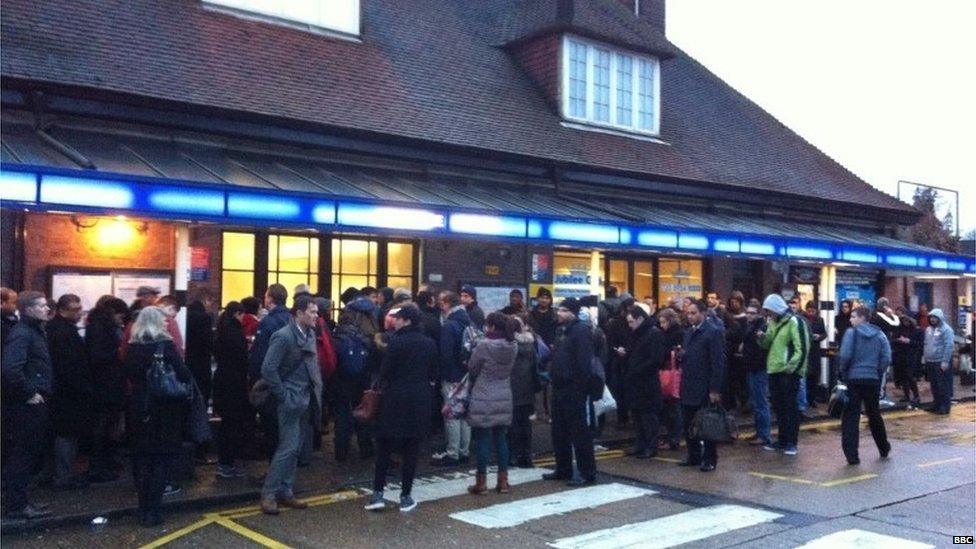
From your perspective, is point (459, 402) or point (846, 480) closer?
point (459, 402)

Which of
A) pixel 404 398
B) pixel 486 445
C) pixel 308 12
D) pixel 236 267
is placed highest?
pixel 308 12

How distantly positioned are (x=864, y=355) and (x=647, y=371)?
2.47m

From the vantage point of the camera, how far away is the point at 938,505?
835 centimetres

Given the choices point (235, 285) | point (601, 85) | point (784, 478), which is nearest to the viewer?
point (784, 478)

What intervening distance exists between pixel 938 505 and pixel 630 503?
2837 mm

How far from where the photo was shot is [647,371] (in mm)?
10617

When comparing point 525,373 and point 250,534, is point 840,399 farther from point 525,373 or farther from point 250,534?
point 250,534

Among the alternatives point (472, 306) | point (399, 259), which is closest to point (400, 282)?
point (399, 259)

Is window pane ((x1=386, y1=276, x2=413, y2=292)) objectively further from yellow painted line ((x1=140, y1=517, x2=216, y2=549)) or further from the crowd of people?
yellow painted line ((x1=140, y1=517, x2=216, y2=549))

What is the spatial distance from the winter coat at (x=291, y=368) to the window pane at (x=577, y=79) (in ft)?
36.8

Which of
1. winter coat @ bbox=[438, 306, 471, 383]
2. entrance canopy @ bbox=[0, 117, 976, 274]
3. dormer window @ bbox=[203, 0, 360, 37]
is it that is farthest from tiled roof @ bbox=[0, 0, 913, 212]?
winter coat @ bbox=[438, 306, 471, 383]

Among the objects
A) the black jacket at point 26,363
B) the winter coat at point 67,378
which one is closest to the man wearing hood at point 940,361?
the winter coat at point 67,378

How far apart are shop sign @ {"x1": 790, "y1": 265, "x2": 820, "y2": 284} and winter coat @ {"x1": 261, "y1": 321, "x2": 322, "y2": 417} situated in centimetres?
1449

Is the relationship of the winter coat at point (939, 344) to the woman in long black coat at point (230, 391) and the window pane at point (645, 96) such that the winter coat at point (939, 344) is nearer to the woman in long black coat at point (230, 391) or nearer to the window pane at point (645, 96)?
the window pane at point (645, 96)
